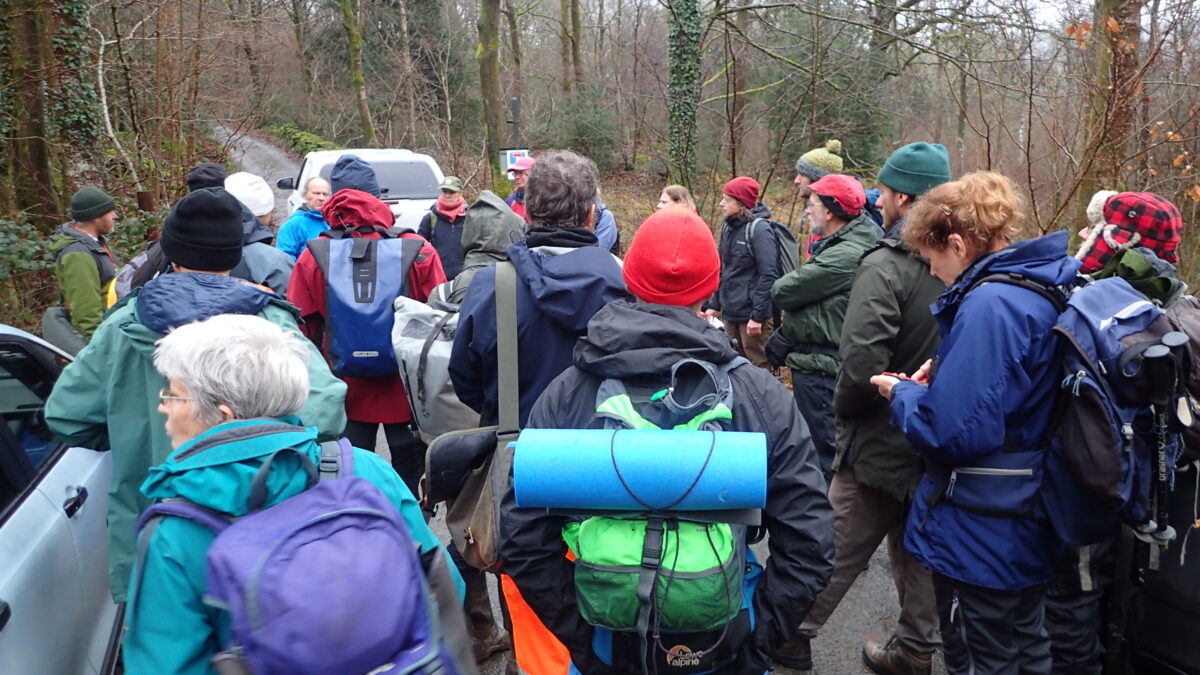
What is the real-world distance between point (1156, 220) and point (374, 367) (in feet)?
10.4

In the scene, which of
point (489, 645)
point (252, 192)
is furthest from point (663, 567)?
point (252, 192)

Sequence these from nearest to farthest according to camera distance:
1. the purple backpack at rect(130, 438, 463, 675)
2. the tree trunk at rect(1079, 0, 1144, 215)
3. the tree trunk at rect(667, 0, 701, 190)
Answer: the purple backpack at rect(130, 438, 463, 675) → the tree trunk at rect(1079, 0, 1144, 215) → the tree trunk at rect(667, 0, 701, 190)

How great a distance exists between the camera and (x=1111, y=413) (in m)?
2.36

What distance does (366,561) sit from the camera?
5.03 feet

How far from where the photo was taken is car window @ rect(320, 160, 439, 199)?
12.8 m

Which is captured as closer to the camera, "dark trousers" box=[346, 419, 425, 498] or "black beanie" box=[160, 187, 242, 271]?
"black beanie" box=[160, 187, 242, 271]

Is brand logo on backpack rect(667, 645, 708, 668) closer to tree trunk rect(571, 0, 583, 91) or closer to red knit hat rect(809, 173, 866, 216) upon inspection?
red knit hat rect(809, 173, 866, 216)

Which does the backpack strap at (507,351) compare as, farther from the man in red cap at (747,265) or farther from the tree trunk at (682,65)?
Answer: the tree trunk at (682,65)

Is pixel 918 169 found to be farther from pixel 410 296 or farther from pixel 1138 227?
pixel 410 296

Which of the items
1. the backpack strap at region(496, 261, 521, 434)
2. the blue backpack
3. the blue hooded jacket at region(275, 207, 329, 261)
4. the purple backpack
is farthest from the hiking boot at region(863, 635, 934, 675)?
the blue hooded jacket at region(275, 207, 329, 261)

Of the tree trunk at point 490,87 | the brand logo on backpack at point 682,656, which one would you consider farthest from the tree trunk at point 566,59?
the brand logo on backpack at point 682,656

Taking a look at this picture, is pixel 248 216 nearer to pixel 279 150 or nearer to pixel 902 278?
pixel 902 278

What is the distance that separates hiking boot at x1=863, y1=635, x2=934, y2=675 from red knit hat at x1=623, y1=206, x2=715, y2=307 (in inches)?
86.6

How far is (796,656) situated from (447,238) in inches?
162
